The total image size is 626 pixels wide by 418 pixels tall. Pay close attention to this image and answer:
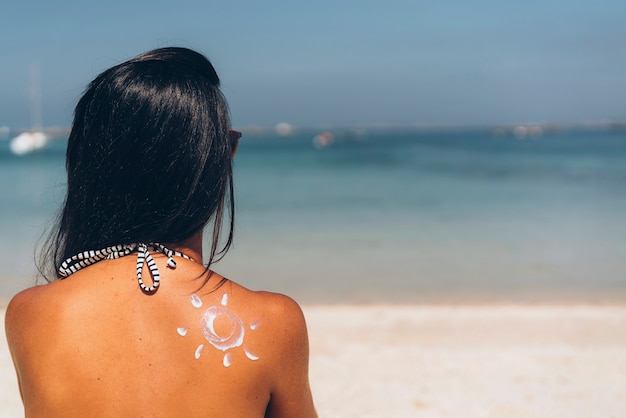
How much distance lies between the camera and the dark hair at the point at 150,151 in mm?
1219

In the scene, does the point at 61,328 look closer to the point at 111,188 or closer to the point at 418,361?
the point at 111,188

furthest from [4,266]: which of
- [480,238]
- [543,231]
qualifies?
[543,231]

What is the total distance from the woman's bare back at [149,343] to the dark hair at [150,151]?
0.08m

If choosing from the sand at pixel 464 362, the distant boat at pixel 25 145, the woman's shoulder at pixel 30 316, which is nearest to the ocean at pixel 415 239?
the woman's shoulder at pixel 30 316

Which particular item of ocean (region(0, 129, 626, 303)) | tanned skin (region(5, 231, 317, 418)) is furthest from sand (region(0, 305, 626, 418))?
tanned skin (region(5, 231, 317, 418))

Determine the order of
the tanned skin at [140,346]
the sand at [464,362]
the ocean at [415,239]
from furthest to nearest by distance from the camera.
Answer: the ocean at [415,239], the sand at [464,362], the tanned skin at [140,346]

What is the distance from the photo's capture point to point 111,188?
127cm

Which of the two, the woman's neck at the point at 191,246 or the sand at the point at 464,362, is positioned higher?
the woman's neck at the point at 191,246

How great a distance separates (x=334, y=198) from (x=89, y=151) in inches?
661

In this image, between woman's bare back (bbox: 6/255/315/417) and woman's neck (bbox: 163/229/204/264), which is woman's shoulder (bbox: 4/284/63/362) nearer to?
woman's bare back (bbox: 6/255/315/417)

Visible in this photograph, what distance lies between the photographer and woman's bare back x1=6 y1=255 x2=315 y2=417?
1207mm

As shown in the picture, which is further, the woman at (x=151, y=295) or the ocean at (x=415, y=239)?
the ocean at (x=415, y=239)

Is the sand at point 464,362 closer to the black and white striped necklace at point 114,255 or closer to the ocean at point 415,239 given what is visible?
the ocean at point 415,239

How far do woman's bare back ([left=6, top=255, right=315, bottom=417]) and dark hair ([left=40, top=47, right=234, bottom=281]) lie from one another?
8 cm
